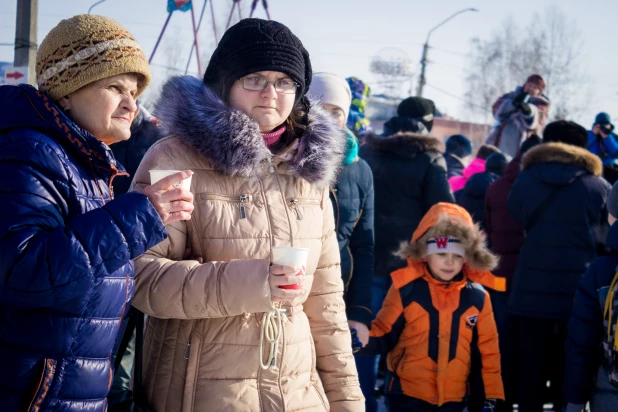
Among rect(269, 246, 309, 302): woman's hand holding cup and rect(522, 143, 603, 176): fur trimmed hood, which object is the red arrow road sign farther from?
rect(269, 246, 309, 302): woman's hand holding cup

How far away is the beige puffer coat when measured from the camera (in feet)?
7.77

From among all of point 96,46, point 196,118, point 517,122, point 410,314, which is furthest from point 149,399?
point 517,122

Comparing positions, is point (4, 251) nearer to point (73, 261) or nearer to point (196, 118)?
point (73, 261)

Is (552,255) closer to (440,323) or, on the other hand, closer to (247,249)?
(440,323)

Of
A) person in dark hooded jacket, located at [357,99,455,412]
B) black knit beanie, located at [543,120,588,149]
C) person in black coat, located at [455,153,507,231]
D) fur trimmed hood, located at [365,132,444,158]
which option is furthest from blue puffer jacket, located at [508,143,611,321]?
person in black coat, located at [455,153,507,231]

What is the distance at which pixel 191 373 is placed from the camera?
2.41m

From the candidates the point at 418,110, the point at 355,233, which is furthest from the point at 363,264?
the point at 418,110

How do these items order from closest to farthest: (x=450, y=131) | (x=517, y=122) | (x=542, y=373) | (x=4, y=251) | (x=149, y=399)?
(x=4, y=251)
(x=149, y=399)
(x=542, y=373)
(x=517, y=122)
(x=450, y=131)

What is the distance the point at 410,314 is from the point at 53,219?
10.0ft

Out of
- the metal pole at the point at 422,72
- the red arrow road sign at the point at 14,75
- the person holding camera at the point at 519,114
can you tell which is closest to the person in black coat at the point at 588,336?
the person holding camera at the point at 519,114

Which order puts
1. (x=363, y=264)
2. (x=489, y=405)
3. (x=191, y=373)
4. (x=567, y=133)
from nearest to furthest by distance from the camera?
(x=191, y=373), (x=363, y=264), (x=489, y=405), (x=567, y=133)

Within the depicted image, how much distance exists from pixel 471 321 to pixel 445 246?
53 centimetres

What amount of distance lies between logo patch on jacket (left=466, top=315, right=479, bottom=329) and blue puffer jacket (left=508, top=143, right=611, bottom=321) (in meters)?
0.99

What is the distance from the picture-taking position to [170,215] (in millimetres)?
2074
